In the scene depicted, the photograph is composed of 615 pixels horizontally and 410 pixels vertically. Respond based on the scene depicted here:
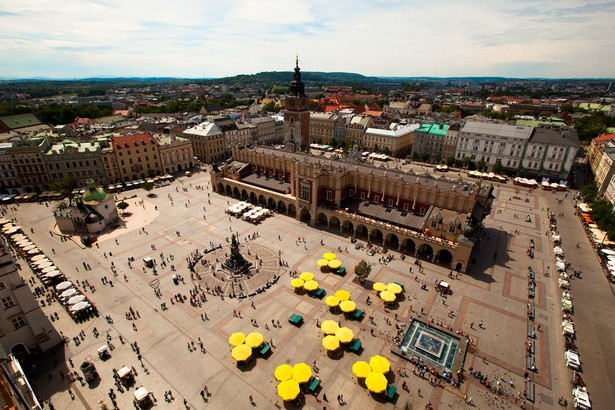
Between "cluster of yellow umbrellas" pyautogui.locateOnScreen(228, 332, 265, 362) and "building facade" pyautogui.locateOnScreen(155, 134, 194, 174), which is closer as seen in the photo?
"cluster of yellow umbrellas" pyautogui.locateOnScreen(228, 332, 265, 362)

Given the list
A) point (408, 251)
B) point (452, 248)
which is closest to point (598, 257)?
point (452, 248)

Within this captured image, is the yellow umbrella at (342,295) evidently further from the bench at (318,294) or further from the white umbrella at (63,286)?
the white umbrella at (63,286)

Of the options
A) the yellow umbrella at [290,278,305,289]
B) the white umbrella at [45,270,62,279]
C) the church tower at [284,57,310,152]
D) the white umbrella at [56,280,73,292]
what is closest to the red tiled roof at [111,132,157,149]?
the church tower at [284,57,310,152]

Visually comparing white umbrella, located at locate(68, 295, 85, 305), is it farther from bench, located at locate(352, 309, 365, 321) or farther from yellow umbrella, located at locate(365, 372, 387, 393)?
yellow umbrella, located at locate(365, 372, 387, 393)

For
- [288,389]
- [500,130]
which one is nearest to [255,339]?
[288,389]

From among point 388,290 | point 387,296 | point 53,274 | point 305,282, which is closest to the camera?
point 387,296

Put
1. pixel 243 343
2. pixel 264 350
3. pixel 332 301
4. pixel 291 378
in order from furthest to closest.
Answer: pixel 332 301 < pixel 243 343 < pixel 264 350 < pixel 291 378

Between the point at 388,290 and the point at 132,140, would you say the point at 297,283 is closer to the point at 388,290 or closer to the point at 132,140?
the point at 388,290
